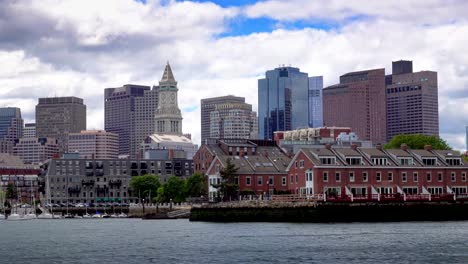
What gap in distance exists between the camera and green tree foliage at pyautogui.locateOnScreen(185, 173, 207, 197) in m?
177

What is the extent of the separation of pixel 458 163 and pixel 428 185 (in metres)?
8.30

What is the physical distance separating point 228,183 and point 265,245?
6807 cm

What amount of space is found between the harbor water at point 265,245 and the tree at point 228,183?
121 feet

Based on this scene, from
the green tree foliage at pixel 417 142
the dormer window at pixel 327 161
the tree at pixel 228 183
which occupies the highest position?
the green tree foliage at pixel 417 142

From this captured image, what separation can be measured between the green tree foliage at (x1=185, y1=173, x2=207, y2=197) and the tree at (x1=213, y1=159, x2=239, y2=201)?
2188cm

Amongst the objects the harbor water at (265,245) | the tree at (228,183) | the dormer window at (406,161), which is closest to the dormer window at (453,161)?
the dormer window at (406,161)

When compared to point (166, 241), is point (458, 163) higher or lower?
higher

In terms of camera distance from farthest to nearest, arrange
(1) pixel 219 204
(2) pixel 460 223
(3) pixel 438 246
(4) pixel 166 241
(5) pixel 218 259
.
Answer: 1. (1) pixel 219 204
2. (2) pixel 460 223
3. (4) pixel 166 241
4. (3) pixel 438 246
5. (5) pixel 218 259

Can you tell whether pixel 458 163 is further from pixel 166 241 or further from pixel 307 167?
pixel 166 241

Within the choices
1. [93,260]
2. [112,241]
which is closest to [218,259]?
[93,260]

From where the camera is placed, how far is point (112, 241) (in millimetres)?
99375

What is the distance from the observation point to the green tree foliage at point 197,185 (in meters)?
177

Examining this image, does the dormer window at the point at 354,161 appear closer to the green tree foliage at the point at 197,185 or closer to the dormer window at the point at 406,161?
the dormer window at the point at 406,161

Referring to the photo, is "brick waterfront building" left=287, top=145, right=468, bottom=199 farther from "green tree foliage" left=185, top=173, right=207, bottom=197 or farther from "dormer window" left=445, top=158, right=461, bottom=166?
"green tree foliage" left=185, top=173, right=207, bottom=197
